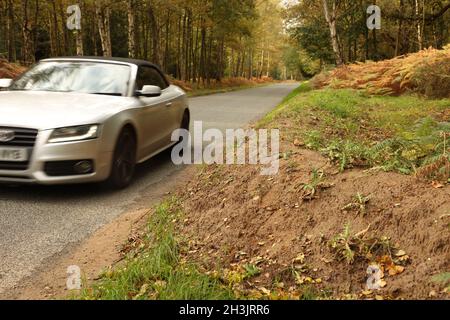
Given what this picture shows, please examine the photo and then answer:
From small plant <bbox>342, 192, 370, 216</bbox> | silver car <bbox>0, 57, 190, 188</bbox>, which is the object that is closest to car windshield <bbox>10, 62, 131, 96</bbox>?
silver car <bbox>0, 57, 190, 188</bbox>

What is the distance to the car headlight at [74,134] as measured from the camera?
195 inches

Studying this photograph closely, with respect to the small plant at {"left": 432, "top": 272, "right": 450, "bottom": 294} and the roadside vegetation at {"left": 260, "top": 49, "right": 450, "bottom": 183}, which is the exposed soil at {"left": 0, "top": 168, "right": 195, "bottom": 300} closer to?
the roadside vegetation at {"left": 260, "top": 49, "right": 450, "bottom": 183}

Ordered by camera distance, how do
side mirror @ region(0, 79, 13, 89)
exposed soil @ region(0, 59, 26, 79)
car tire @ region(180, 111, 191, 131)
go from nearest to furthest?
side mirror @ region(0, 79, 13, 89), car tire @ region(180, 111, 191, 131), exposed soil @ region(0, 59, 26, 79)

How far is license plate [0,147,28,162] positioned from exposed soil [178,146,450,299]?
189 centimetres

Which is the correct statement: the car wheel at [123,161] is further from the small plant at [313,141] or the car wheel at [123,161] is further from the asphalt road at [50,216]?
the small plant at [313,141]

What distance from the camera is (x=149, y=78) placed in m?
7.15

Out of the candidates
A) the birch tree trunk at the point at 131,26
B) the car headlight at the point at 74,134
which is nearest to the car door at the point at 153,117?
the car headlight at the point at 74,134

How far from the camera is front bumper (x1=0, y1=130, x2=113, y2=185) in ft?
16.1

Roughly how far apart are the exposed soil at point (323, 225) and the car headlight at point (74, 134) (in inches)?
57.5

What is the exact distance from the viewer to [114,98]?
598cm

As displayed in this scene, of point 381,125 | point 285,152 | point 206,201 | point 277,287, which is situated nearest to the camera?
point 277,287
